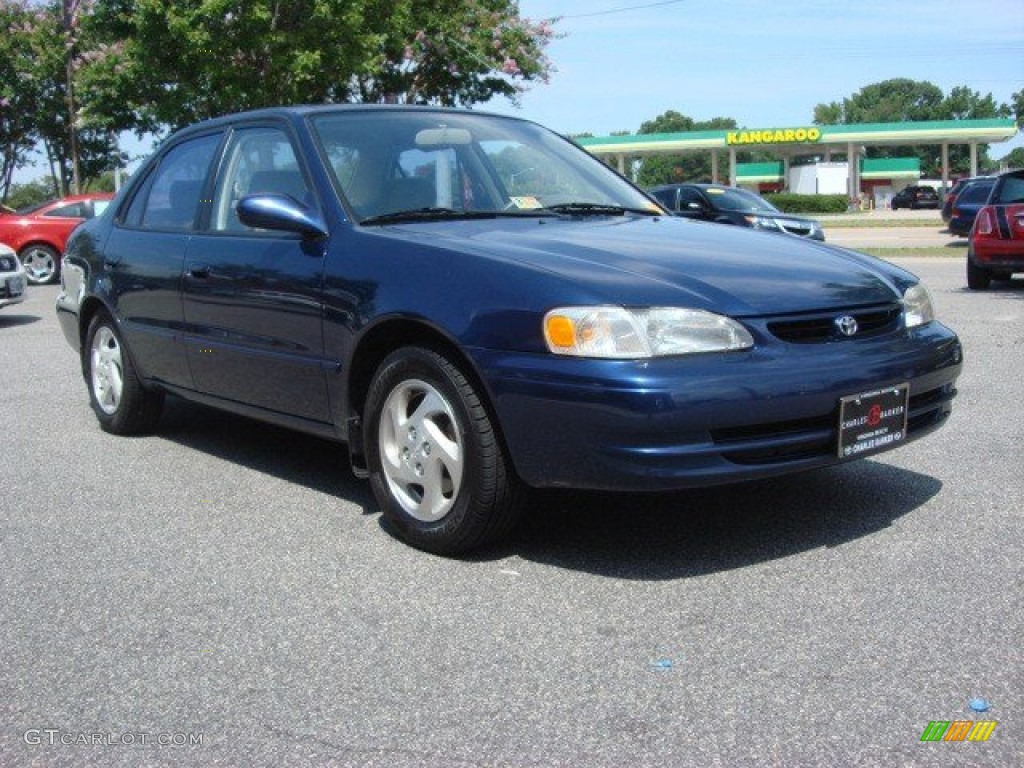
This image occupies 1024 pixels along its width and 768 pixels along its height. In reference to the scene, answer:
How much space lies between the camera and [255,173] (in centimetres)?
514

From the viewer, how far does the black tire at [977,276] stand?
13.5 meters

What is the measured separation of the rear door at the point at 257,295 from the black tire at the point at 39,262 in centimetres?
1488

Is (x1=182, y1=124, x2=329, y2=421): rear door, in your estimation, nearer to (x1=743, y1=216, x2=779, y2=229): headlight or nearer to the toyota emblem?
the toyota emblem

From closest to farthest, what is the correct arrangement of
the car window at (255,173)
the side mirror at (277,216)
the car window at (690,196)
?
the side mirror at (277,216) → the car window at (255,173) → the car window at (690,196)

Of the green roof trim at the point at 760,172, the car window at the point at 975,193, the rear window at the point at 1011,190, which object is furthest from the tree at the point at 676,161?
the rear window at the point at 1011,190

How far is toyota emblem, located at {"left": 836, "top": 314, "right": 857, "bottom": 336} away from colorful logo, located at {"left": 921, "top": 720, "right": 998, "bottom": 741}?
1.55 meters

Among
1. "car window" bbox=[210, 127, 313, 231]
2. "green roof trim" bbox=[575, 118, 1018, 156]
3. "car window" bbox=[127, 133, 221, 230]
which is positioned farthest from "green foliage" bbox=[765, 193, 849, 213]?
"car window" bbox=[210, 127, 313, 231]

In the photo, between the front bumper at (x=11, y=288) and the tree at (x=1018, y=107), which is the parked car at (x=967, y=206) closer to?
the front bumper at (x=11, y=288)

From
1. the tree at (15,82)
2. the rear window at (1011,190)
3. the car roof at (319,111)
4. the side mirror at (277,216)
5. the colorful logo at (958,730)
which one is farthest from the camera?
the tree at (15,82)

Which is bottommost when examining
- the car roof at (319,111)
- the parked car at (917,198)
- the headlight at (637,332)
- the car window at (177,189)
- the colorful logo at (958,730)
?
the parked car at (917,198)

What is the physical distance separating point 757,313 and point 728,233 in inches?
42.4

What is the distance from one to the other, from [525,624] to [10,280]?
10717 millimetres

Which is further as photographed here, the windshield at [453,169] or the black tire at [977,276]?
the black tire at [977,276]

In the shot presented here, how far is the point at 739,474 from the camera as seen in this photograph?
366cm
